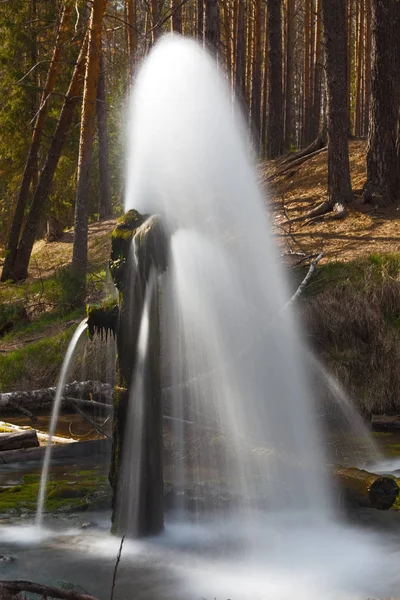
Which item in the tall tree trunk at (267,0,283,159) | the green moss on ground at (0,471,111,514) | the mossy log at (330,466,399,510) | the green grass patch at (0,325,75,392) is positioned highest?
the tall tree trunk at (267,0,283,159)

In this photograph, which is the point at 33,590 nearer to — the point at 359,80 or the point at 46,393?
the point at 46,393

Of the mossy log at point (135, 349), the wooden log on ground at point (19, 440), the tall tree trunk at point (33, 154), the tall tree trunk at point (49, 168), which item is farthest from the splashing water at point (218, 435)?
the tall tree trunk at point (33, 154)

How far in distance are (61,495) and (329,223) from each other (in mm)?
10740

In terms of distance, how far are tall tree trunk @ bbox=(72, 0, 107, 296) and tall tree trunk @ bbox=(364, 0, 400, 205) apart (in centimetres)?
611

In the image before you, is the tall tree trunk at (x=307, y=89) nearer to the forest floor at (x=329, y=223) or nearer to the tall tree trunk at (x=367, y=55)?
the tall tree trunk at (x=367, y=55)

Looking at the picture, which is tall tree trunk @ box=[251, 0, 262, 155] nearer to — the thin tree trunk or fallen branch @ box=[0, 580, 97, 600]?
the thin tree trunk

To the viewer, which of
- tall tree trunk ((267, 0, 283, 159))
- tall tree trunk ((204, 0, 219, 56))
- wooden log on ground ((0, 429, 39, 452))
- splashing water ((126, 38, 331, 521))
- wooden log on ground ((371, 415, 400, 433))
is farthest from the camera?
tall tree trunk ((267, 0, 283, 159))

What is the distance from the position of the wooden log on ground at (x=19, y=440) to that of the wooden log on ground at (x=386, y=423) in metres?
4.95

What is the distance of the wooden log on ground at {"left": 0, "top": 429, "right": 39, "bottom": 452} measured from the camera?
10.7m

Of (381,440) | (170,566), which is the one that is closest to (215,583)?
(170,566)

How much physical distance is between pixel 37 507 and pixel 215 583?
2.66 m

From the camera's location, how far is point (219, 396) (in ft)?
43.3

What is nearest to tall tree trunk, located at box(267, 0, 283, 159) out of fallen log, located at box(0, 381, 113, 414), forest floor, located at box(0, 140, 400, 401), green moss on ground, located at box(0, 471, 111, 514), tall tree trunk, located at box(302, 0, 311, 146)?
tall tree trunk, located at box(302, 0, 311, 146)

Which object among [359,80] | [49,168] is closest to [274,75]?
[49,168]
